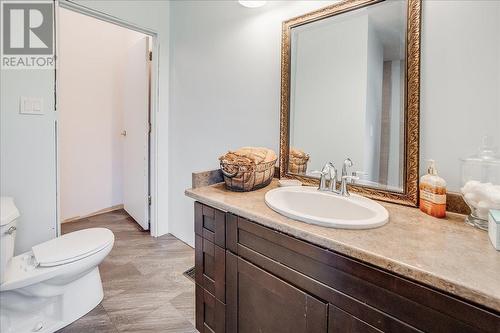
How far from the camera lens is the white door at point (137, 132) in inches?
102

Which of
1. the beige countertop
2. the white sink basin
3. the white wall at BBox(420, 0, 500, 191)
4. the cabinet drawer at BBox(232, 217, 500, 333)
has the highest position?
the white wall at BBox(420, 0, 500, 191)

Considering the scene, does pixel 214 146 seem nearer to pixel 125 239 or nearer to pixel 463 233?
pixel 125 239

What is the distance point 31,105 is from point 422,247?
7.26 feet

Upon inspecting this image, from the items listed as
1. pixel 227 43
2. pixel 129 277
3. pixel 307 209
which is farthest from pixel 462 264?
pixel 129 277

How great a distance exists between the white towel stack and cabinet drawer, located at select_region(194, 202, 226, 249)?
0.88m

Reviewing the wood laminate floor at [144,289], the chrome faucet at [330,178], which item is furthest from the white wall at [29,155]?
the chrome faucet at [330,178]

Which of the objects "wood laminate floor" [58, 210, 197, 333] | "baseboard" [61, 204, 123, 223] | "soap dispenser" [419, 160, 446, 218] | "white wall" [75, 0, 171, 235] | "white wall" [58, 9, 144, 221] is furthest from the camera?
"baseboard" [61, 204, 123, 223]

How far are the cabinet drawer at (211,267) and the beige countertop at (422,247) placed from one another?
0.25m

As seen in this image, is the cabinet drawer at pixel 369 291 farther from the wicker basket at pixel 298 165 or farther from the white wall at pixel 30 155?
the white wall at pixel 30 155

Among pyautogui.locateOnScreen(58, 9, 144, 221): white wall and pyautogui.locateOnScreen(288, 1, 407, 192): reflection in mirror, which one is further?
pyautogui.locateOnScreen(58, 9, 144, 221): white wall

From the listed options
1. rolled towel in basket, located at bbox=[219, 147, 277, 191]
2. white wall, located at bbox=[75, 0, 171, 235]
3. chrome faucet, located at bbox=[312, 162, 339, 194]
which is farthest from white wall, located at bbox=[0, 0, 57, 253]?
chrome faucet, located at bbox=[312, 162, 339, 194]

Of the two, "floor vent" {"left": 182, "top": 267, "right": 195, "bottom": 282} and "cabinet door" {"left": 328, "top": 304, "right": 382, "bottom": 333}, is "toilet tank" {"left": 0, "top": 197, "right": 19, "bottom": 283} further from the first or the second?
"cabinet door" {"left": 328, "top": 304, "right": 382, "bottom": 333}

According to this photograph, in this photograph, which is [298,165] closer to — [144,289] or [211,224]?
[211,224]

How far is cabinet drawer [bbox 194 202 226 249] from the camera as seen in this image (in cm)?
112
